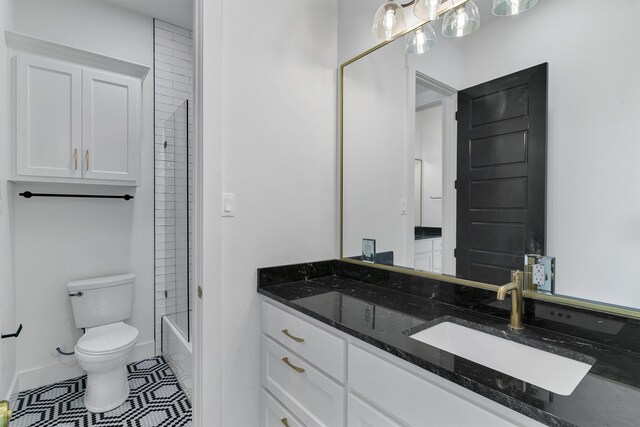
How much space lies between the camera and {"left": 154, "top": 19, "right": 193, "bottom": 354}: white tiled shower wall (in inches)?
105

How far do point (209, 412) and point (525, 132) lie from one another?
5.75 feet

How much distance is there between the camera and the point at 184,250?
251cm

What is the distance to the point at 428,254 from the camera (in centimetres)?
151

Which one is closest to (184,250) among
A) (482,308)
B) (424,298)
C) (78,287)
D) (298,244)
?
(78,287)

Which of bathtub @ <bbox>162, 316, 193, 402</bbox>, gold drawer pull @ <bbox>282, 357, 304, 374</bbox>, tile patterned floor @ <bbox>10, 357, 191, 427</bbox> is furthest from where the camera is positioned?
bathtub @ <bbox>162, 316, 193, 402</bbox>

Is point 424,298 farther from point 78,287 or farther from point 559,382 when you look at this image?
point 78,287

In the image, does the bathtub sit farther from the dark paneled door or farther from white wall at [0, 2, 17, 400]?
the dark paneled door

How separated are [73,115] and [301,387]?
224 centimetres

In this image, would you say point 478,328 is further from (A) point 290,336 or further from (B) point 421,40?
(B) point 421,40

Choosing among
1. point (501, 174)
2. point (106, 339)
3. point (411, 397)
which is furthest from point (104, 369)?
point (501, 174)

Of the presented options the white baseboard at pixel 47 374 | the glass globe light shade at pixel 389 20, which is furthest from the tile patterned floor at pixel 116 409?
the glass globe light shade at pixel 389 20

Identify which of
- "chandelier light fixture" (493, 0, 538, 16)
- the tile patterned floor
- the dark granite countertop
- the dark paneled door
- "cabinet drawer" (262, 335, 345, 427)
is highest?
"chandelier light fixture" (493, 0, 538, 16)

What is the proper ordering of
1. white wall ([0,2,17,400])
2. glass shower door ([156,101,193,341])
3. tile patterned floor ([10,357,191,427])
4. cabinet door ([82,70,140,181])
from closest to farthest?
white wall ([0,2,17,400]), tile patterned floor ([10,357,191,427]), cabinet door ([82,70,140,181]), glass shower door ([156,101,193,341])

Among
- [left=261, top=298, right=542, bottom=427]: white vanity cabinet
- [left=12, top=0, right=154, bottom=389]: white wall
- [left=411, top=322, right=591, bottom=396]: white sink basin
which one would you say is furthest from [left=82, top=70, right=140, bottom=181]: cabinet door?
[left=411, top=322, right=591, bottom=396]: white sink basin
